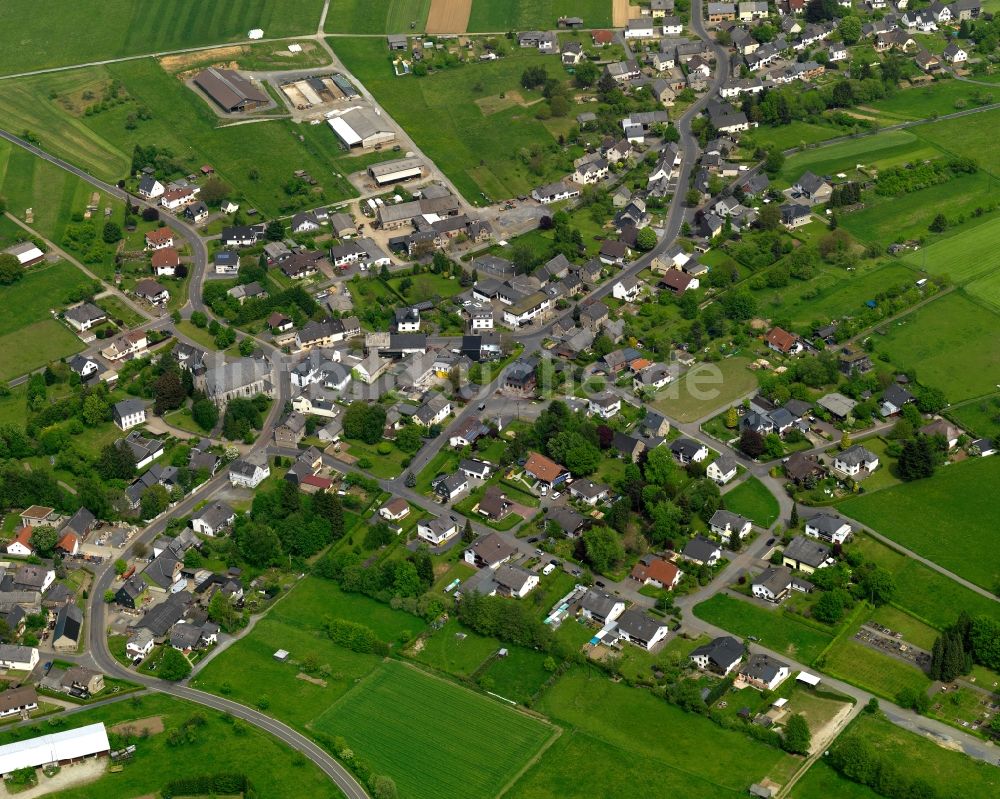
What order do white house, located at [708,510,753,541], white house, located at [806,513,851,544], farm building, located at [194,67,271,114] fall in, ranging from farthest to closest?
farm building, located at [194,67,271,114], white house, located at [708,510,753,541], white house, located at [806,513,851,544]

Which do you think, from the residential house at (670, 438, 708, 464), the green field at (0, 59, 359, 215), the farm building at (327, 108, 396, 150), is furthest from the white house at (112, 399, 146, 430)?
the farm building at (327, 108, 396, 150)

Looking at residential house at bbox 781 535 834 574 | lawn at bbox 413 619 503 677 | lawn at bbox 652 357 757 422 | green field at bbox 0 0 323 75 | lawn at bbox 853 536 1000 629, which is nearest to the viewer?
lawn at bbox 413 619 503 677

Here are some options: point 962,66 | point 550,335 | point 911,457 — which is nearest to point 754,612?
point 911,457

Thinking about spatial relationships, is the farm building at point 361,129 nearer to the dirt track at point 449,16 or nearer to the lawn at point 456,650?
the dirt track at point 449,16

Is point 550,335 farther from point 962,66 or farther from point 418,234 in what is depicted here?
point 962,66

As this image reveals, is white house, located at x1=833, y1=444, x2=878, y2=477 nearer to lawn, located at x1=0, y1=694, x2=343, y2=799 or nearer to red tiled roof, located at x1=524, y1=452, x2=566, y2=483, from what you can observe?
red tiled roof, located at x1=524, y1=452, x2=566, y2=483

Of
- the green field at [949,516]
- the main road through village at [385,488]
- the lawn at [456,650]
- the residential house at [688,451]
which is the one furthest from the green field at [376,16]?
the lawn at [456,650]
